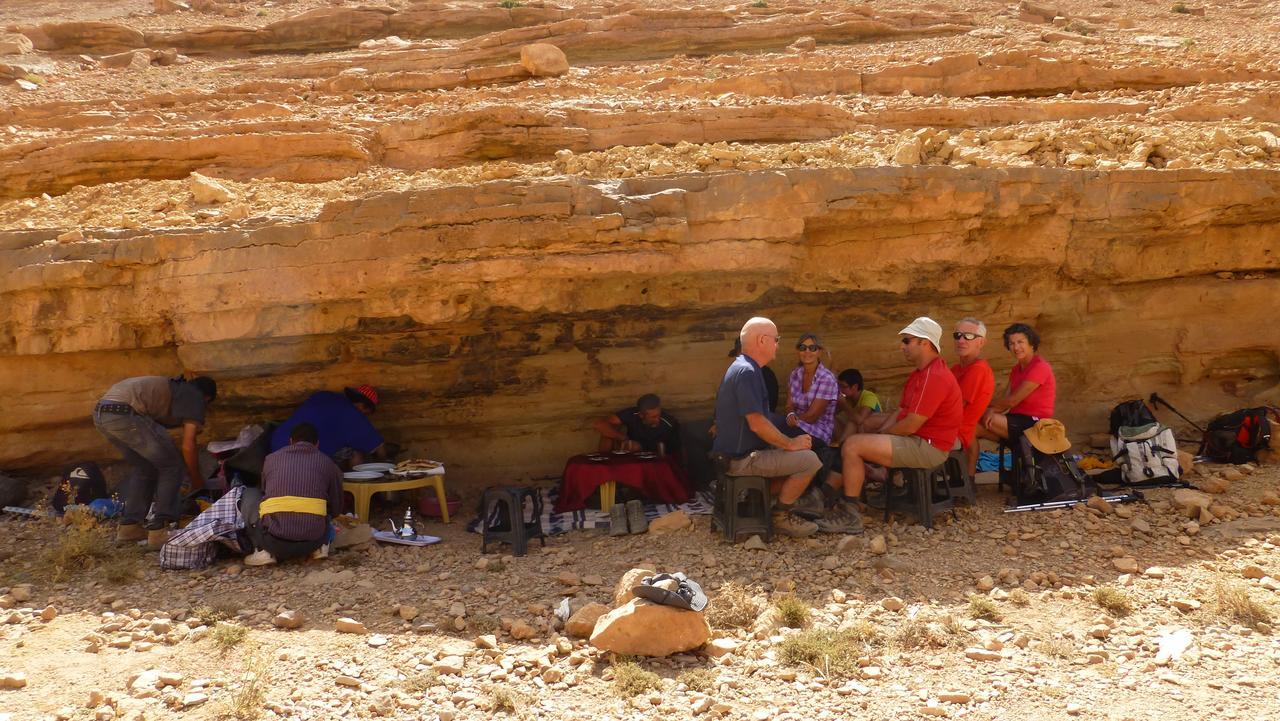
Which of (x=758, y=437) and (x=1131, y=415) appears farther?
(x=1131, y=415)

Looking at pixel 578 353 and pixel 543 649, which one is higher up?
pixel 578 353

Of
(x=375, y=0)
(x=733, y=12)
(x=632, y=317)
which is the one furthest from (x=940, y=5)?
(x=632, y=317)

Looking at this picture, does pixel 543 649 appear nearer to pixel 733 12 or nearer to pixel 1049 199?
pixel 1049 199

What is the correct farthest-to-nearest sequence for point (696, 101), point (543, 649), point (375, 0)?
point (375, 0), point (696, 101), point (543, 649)

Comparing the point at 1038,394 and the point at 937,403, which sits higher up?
the point at 937,403

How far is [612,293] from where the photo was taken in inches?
238

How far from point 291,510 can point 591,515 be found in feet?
6.41

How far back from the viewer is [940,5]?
16.8m

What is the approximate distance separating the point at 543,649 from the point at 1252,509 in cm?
453

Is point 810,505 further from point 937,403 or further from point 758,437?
point 937,403

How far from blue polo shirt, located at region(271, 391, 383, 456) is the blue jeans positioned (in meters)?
0.66

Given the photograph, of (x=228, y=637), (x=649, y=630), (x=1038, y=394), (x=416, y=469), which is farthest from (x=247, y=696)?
(x=1038, y=394)

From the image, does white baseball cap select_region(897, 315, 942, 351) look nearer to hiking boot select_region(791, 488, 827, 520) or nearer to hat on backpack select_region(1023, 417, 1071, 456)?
hat on backpack select_region(1023, 417, 1071, 456)

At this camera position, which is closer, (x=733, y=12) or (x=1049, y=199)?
(x=1049, y=199)
